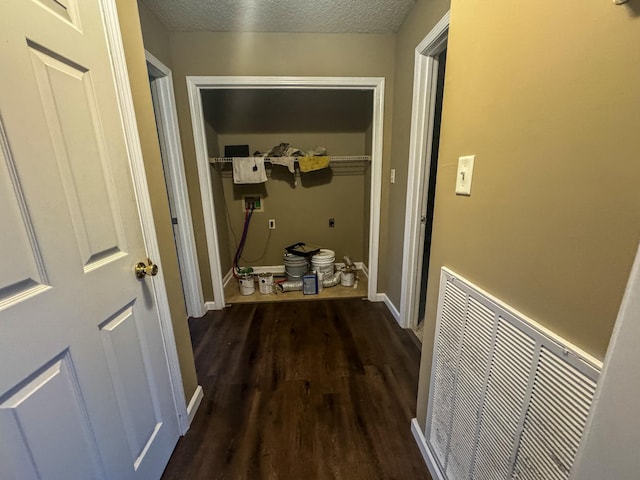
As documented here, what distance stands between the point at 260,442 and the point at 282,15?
2.69 meters

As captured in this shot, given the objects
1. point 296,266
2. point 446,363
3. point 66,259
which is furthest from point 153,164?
point 296,266

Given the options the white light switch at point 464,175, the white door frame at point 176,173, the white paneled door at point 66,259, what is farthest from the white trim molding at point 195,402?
the white light switch at point 464,175

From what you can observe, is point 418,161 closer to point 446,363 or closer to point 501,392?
point 446,363

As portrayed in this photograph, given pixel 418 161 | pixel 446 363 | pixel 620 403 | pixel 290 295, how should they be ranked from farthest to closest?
1. pixel 290 295
2. pixel 418 161
3. pixel 446 363
4. pixel 620 403

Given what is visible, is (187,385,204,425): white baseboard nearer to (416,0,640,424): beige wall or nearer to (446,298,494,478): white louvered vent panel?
(446,298,494,478): white louvered vent panel

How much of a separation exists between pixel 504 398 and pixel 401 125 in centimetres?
194

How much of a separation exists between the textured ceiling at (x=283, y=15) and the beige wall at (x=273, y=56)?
0.18 feet

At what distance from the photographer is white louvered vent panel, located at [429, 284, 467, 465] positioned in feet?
2.91

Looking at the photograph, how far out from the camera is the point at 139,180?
982 mm

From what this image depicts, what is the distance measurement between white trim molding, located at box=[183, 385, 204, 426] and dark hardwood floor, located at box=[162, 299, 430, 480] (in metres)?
0.03

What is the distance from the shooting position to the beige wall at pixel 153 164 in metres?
1.01

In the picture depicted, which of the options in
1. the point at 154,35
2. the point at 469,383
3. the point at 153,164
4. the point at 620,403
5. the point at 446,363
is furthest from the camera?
the point at 154,35

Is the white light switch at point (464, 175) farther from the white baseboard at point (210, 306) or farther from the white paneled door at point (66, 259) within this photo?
the white baseboard at point (210, 306)

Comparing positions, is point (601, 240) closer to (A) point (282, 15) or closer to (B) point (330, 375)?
(B) point (330, 375)
